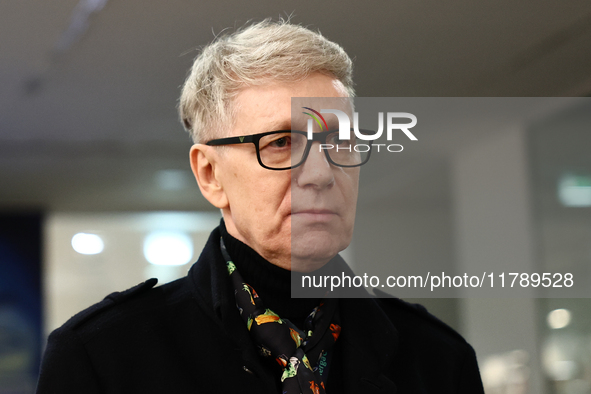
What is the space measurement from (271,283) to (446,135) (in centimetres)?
229

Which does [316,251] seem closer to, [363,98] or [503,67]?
[363,98]

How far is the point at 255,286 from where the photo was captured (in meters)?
0.94

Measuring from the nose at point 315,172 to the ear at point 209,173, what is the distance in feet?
0.54

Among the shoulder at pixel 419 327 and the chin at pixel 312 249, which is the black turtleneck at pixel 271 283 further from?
the shoulder at pixel 419 327

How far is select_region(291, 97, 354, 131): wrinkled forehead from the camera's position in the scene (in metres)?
0.88

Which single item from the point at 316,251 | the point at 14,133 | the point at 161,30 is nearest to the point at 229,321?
the point at 316,251

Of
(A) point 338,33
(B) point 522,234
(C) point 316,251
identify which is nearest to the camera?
(C) point 316,251

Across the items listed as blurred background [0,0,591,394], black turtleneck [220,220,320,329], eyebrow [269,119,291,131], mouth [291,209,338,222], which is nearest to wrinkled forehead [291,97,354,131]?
eyebrow [269,119,291,131]

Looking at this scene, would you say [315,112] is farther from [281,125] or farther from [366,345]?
[366,345]

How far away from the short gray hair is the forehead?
0.01 m

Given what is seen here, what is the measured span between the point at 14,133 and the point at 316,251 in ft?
13.2

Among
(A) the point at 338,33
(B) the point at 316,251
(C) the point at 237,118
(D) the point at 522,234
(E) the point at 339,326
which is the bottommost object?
(E) the point at 339,326

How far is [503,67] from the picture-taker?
9.73ft

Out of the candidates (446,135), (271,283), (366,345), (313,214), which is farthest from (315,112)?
(446,135)
